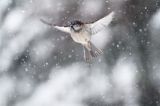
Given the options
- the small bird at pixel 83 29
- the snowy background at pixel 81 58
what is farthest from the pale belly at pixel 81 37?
the snowy background at pixel 81 58

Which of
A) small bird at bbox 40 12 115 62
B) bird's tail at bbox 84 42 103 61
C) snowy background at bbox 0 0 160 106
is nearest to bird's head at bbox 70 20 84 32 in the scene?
small bird at bbox 40 12 115 62

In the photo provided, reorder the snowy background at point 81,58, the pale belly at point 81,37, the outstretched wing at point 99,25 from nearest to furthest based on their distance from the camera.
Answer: the outstretched wing at point 99,25, the pale belly at point 81,37, the snowy background at point 81,58

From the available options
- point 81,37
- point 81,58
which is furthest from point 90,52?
point 81,58

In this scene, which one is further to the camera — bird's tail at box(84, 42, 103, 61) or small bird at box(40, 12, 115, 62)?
bird's tail at box(84, 42, 103, 61)

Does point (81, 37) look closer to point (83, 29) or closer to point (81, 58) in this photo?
point (83, 29)

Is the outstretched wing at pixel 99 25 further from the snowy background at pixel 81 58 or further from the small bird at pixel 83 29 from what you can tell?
the snowy background at pixel 81 58

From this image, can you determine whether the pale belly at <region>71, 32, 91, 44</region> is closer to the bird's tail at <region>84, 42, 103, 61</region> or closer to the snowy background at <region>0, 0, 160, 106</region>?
the bird's tail at <region>84, 42, 103, 61</region>

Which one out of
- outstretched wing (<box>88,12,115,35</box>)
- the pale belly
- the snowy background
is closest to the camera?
outstretched wing (<box>88,12,115,35</box>)

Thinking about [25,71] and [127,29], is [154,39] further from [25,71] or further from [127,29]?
[25,71]
